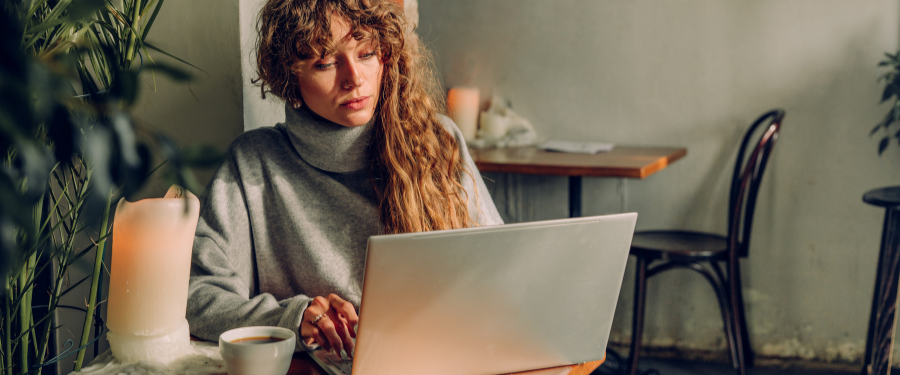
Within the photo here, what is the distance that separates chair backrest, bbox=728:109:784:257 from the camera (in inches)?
76.1

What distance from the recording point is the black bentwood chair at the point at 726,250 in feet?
6.35

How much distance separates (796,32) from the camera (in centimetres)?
218

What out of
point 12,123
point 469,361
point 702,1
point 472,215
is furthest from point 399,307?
point 702,1

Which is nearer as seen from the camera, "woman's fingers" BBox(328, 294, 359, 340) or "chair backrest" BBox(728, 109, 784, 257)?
"woman's fingers" BBox(328, 294, 359, 340)

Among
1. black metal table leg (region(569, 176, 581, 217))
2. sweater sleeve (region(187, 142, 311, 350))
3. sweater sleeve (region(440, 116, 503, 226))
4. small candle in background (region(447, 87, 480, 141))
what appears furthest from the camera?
small candle in background (region(447, 87, 480, 141))

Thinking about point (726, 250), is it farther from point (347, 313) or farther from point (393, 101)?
point (347, 313)

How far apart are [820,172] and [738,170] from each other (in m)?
0.30

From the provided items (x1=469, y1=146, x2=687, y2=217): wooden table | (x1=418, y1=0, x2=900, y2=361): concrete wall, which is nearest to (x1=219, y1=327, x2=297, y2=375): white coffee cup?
(x1=469, y1=146, x2=687, y2=217): wooden table

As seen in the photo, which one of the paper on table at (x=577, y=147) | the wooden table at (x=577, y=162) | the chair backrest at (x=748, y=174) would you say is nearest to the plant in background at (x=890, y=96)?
the chair backrest at (x=748, y=174)

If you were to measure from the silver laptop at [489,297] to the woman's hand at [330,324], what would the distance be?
36 millimetres

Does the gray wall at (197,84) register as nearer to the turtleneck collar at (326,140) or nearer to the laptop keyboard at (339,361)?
the turtleneck collar at (326,140)

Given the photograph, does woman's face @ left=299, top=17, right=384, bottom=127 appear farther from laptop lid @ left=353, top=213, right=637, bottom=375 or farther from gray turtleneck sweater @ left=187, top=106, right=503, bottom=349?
laptop lid @ left=353, top=213, right=637, bottom=375

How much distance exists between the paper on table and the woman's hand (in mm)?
1582

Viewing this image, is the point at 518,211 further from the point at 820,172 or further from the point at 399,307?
the point at 399,307
